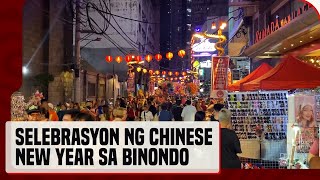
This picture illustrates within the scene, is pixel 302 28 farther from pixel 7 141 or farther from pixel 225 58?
pixel 7 141

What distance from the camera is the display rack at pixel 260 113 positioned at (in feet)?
22.2

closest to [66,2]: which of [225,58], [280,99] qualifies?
[225,58]

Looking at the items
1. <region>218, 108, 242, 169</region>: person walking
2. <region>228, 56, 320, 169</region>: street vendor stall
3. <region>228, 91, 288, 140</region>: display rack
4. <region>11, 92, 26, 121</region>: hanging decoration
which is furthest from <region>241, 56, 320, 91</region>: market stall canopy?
<region>11, 92, 26, 121</region>: hanging decoration

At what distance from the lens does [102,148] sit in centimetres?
341

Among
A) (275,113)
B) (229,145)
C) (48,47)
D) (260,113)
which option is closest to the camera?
(229,145)

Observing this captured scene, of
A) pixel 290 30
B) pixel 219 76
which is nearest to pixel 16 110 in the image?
pixel 290 30

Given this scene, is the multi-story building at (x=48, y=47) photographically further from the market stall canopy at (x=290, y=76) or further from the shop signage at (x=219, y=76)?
the market stall canopy at (x=290, y=76)

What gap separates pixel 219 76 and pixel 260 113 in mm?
6131

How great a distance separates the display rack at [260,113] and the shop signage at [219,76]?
5.52 m

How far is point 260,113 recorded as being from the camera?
23.1ft

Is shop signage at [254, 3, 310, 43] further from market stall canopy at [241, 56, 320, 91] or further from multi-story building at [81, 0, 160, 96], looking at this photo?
multi-story building at [81, 0, 160, 96]

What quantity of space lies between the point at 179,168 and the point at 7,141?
1.55 m

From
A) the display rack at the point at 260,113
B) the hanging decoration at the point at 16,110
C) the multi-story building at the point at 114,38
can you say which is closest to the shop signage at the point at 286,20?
the display rack at the point at 260,113

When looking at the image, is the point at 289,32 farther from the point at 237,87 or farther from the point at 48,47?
the point at 48,47
